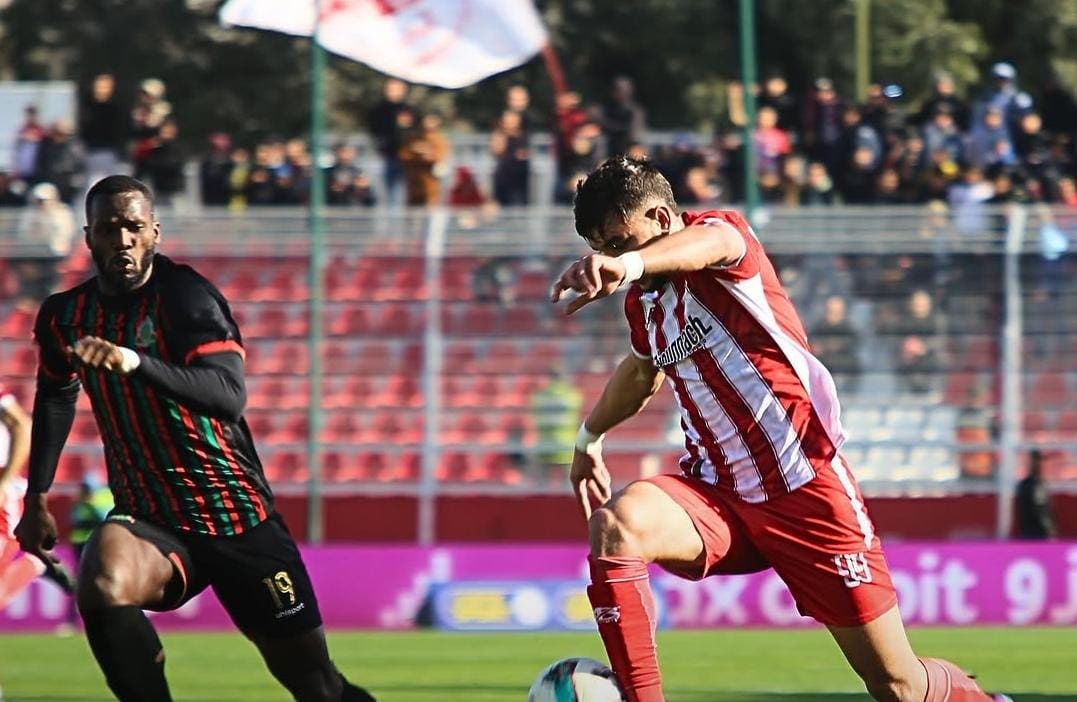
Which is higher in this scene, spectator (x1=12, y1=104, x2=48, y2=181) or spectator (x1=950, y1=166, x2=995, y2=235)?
spectator (x1=12, y1=104, x2=48, y2=181)

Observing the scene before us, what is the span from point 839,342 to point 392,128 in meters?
5.13

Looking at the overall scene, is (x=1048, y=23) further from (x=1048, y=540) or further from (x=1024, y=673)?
(x=1024, y=673)

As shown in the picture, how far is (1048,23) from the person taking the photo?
3098cm

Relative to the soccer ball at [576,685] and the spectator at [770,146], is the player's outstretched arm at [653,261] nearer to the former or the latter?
the soccer ball at [576,685]

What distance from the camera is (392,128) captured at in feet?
67.5

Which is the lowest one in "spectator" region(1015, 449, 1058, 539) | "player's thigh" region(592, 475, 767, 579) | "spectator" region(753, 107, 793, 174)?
"spectator" region(1015, 449, 1058, 539)

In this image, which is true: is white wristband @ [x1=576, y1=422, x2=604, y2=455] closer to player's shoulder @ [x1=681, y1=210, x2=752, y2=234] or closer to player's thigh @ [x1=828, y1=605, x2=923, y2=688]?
player's shoulder @ [x1=681, y1=210, x2=752, y2=234]

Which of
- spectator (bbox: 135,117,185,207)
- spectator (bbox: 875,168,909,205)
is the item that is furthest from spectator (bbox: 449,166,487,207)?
spectator (bbox: 875,168,909,205)

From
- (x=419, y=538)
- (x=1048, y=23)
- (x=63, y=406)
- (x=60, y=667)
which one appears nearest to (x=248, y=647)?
(x=60, y=667)

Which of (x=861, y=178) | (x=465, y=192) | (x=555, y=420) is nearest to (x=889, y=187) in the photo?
(x=861, y=178)

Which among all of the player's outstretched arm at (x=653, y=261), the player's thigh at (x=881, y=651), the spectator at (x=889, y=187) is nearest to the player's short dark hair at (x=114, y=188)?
the player's outstretched arm at (x=653, y=261)

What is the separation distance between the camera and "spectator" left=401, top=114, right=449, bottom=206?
20641mm

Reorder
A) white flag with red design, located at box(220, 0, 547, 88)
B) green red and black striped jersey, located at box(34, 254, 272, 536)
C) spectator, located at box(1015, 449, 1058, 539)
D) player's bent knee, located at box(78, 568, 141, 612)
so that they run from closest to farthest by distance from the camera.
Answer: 1. player's bent knee, located at box(78, 568, 141, 612)
2. green red and black striped jersey, located at box(34, 254, 272, 536)
3. white flag with red design, located at box(220, 0, 547, 88)
4. spectator, located at box(1015, 449, 1058, 539)

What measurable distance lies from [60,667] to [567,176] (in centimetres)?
942
